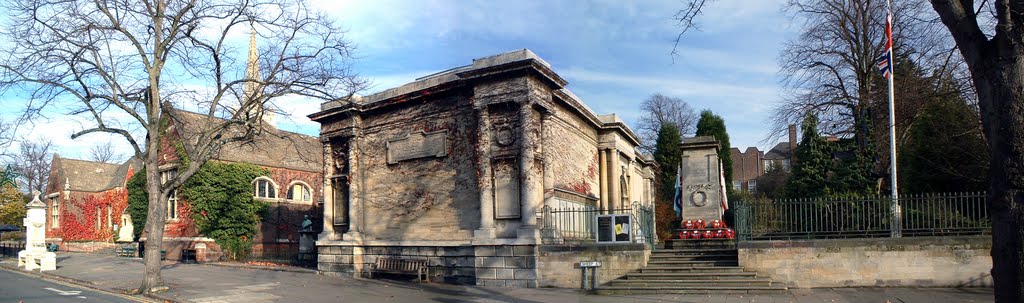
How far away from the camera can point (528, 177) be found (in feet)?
58.8

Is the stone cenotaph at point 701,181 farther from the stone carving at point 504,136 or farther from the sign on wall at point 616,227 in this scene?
the stone carving at point 504,136

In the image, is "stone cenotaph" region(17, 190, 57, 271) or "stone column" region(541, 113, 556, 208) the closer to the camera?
"stone column" region(541, 113, 556, 208)

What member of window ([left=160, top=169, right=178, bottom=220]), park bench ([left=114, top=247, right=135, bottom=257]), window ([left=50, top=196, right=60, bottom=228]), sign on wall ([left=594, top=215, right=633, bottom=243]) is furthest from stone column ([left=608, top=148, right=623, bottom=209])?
window ([left=50, top=196, right=60, bottom=228])

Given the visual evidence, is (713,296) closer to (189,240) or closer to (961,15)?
(961,15)

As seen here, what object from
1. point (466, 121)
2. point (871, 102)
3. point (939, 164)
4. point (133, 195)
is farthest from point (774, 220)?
point (133, 195)

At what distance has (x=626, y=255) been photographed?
55.3 feet

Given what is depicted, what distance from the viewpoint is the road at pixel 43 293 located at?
50.5 feet

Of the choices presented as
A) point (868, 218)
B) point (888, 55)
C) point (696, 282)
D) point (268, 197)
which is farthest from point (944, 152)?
point (268, 197)

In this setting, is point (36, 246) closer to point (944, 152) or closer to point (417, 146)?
point (417, 146)

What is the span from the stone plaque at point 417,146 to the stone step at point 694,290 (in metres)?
6.88

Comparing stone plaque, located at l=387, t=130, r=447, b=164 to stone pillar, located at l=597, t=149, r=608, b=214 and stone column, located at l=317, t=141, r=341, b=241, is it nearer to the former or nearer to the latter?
stone column, located at l=317, t=141, r=341, b=241

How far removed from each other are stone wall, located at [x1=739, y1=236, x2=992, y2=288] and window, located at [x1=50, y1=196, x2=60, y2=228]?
164 feet

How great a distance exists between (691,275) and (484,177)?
5915 millimetres

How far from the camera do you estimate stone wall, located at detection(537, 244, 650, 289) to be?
55.3 feet
